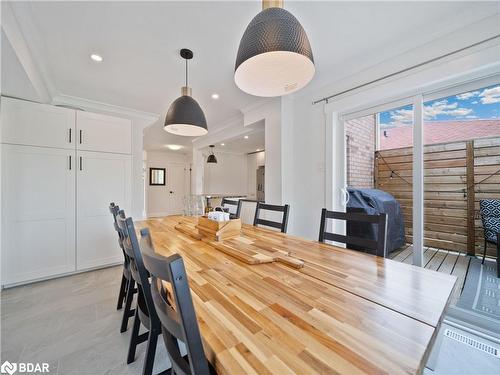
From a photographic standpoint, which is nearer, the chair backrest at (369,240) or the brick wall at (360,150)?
the chair backrest at (369,240)

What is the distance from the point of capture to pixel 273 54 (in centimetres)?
114

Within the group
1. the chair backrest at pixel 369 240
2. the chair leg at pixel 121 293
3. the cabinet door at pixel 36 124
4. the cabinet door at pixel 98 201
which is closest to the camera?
the chair backrest at pixel 369 240

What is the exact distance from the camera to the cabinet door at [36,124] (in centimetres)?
242

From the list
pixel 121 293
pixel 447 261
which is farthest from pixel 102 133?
pixel 447 261

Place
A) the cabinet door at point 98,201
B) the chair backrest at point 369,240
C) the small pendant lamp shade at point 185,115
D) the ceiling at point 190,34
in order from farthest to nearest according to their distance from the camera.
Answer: the cabinet door at point 98,201
the small pendant lamp shade at point 185,115
the ceiling at point 190,34
the chair backrest at point 369,240

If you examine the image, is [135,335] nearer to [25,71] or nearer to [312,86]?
[25,71]

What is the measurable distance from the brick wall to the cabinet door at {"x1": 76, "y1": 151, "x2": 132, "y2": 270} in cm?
325

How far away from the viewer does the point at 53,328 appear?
5.83 feet

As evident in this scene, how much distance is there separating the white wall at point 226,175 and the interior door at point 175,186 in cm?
130

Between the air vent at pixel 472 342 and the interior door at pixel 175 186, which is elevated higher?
the interior door at pixel 175 186

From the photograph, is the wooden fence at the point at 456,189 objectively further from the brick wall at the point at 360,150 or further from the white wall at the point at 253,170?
the white wall at the point at 253,170

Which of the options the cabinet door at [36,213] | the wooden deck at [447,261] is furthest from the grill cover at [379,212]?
the cabinet door at [36,213]

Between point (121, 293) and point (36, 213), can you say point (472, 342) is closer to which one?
point (121, 293)

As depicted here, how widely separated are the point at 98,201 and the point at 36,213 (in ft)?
2.08
